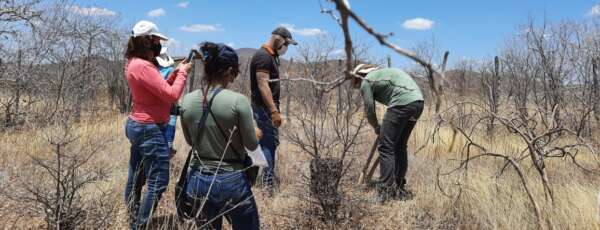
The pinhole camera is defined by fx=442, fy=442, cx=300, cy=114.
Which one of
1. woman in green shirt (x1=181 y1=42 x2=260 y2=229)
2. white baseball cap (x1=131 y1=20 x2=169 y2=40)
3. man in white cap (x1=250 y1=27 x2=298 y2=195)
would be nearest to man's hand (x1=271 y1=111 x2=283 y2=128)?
man in white cap (x1=250 y1=27 x2=298 y2=195)

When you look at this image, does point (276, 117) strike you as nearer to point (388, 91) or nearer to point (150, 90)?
point (388, 91)

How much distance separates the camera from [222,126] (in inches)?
86.9

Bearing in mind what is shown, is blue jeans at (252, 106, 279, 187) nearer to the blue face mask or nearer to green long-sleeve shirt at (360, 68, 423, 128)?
green long-sleeve shirt at (360, 68, 423, 128)

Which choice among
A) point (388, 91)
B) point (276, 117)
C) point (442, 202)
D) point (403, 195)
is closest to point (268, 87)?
point (276, 117)

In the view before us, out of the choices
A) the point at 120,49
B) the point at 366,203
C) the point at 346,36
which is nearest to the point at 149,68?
the point at 366,203

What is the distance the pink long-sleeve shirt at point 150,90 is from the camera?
2.62m

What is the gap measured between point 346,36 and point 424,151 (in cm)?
642

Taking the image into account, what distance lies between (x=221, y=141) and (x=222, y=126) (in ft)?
0.29

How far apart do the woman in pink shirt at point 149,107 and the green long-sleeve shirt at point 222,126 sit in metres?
0.48

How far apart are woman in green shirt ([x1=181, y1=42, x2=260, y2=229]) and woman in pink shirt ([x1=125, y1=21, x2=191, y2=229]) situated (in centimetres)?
49

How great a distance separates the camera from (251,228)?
2324 mm

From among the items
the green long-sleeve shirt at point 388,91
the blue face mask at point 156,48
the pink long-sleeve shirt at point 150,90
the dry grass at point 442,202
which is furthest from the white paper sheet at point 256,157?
the green long-sleeve shirt at point 388,91

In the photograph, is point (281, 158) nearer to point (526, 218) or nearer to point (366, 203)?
point (366, 203)

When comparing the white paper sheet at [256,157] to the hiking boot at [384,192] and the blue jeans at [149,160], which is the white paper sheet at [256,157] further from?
the hiking boot at [384,192]
